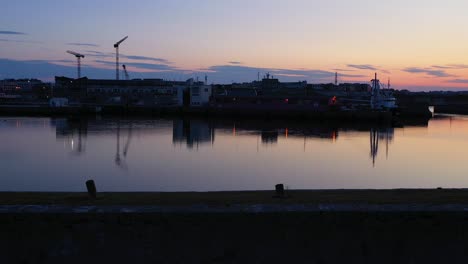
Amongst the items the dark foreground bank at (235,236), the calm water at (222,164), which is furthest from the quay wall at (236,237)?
the calm water at (222,164)

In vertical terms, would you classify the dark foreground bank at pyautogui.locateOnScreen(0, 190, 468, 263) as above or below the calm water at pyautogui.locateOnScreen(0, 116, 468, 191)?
above

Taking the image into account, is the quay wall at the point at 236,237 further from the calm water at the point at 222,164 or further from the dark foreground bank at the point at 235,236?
the calm water at the point at 222,164

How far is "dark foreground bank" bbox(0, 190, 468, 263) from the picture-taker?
14.1 ft

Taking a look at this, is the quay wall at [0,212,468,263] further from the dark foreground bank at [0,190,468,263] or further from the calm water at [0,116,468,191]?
the calm water at [0,116,468,191]

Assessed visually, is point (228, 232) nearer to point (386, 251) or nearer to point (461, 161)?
point (386, 251)

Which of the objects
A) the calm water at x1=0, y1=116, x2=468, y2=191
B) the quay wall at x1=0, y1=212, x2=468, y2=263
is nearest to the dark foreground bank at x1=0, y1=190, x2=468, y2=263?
the quay wall at x1=0, y1=212, x2=468, y2=263

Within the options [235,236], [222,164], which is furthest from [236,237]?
[222,164]

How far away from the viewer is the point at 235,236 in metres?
4.37

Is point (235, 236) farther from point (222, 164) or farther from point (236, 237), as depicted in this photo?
point (222, 164)

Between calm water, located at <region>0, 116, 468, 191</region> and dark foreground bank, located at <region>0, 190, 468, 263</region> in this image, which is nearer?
dark foreground bank, located at <region>0, 190, 468, 263</region>

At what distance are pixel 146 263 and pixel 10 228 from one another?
4.01 ft

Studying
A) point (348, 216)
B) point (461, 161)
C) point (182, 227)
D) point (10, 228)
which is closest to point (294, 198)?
point (348, 216)

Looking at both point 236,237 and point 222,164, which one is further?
point 222,164

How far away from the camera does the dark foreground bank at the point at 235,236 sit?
4293 millimetres
